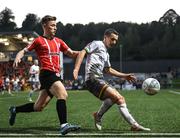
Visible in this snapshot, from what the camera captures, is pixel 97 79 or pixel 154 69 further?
pixel 154 69

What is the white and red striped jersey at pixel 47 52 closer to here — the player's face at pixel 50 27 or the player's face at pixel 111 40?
the player's face at pixel 50 27

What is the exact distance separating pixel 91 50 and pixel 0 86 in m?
30.4

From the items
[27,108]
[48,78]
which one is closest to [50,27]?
[48,78]

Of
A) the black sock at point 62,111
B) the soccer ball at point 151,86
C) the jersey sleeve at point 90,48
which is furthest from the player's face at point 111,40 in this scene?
the black sock at point 62,111

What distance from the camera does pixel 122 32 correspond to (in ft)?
515

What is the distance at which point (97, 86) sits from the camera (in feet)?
29.2

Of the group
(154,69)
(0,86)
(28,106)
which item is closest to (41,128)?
(28,106)

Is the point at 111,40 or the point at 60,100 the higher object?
the point at 111,40

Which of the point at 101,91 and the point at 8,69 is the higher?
the point at 101,91

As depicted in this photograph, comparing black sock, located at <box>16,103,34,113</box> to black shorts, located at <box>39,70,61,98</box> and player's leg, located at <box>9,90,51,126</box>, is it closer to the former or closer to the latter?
player's leg, located at <box>9,90,51,126</box>

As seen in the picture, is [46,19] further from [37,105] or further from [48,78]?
[37,105]

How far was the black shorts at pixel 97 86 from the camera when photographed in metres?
8.85

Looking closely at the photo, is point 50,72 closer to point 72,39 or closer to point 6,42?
point 6,42

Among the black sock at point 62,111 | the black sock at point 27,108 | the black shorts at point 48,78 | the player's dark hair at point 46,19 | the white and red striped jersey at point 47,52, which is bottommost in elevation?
the black sock at point 27,108
